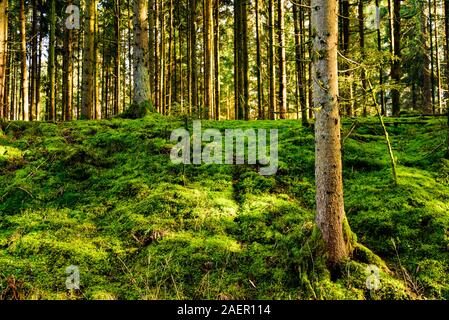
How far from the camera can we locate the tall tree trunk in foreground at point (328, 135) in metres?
4.23

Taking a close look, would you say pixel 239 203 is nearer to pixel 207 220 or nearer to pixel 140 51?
pixel 207 220

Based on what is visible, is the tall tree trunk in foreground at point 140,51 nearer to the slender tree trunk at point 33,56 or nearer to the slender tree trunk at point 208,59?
→ the slender tree trunk at point 208,59

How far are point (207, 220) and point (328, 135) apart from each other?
7.94 ft

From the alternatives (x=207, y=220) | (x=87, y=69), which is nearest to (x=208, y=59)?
(x=87, y=69)

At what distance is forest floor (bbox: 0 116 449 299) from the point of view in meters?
4.19

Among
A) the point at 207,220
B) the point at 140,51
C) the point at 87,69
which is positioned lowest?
the point at 207,220

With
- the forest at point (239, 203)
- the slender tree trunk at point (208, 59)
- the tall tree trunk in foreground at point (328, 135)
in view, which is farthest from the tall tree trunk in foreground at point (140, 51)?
the tall tree trunk in foreground at point (328, 135)

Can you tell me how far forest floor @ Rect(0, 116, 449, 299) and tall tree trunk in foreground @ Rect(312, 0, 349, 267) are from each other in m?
0.31

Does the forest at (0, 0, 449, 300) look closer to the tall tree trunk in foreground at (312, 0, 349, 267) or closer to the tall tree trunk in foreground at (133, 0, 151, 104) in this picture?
the tall tree trunk in foreground at (312, 0, 349, 267)

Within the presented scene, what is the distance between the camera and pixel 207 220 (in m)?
5.48

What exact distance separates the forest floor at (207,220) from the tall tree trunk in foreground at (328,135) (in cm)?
31

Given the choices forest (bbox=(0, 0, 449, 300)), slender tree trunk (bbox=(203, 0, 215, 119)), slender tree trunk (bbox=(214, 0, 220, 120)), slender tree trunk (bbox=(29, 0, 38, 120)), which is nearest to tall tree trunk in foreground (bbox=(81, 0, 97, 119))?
forest (bbox=(0, 0, 449, 300))

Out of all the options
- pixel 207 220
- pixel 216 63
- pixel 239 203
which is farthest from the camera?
pixel 216 63
